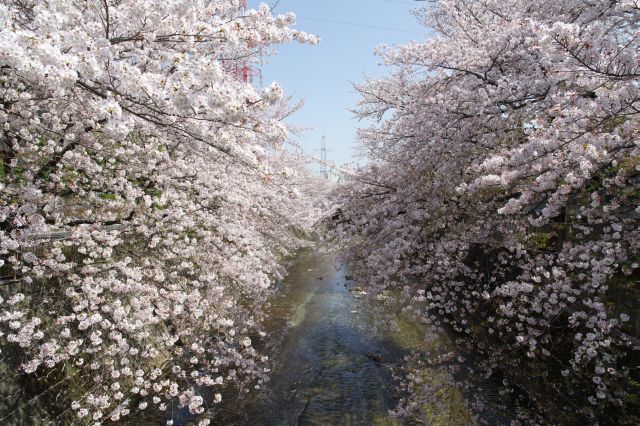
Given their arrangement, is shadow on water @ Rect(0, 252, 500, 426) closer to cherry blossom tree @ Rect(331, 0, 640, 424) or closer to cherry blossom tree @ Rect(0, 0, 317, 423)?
cherry blossom tree @ Rect(0, 0, 317, 423)

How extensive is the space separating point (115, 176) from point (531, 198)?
6.82 meters

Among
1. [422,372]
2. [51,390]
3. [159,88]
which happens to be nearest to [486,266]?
[422,372]

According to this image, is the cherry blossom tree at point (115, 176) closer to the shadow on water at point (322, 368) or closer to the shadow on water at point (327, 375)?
the shadow on water at point (327, 375)

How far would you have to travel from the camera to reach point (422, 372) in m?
8.93

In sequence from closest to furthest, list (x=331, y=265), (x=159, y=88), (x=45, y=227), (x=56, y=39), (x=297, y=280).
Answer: (x=56, y=39)
(x=159, y=88)
(x=45, y=227)
(x=297, y=280)
(x=331, y=265)

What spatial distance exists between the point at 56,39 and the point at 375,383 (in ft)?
28.1

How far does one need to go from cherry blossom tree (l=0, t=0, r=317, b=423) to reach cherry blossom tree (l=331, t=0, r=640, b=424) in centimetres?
337

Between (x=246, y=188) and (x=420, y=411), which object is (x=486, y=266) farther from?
(x=246, y=188)

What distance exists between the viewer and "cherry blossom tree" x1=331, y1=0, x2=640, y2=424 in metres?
4.70

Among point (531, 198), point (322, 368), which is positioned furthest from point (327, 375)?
point (531, 198)

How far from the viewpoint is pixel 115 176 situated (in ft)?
22.1

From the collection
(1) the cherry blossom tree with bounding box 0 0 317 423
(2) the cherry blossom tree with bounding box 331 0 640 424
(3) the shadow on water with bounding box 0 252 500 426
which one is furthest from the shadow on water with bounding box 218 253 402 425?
(2) the cherry blossom tree with bounding box 331 0 640 424

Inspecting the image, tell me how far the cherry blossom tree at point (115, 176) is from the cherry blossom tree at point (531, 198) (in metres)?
3.37

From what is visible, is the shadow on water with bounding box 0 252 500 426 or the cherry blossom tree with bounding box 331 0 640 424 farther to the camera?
the shadow on water with bounding box 0 252 500 426
